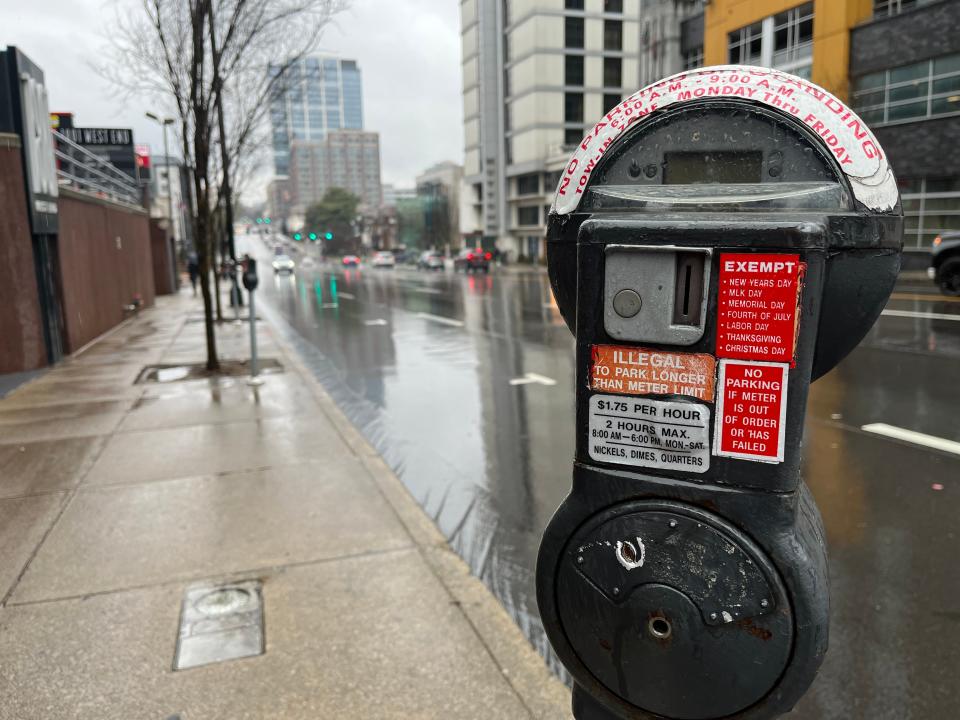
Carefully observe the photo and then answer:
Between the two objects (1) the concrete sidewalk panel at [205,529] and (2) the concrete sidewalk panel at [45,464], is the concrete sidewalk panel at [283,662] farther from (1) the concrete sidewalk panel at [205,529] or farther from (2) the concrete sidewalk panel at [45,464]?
(2) the concrete sidewalk panel at [45,464]

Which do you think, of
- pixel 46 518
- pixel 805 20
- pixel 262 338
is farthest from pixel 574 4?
pixel 46 518

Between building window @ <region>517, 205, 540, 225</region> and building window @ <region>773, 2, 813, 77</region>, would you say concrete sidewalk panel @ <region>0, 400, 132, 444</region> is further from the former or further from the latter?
building window @ <region>517, 205, 540, 225</region>

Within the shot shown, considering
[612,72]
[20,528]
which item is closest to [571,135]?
[612,72]

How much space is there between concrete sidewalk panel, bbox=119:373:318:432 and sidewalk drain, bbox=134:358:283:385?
299mm

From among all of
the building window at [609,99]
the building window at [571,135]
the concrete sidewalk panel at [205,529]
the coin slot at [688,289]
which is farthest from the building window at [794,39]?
the coin slot at [688,289]

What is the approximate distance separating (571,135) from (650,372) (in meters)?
50.8

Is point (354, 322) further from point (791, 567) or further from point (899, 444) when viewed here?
point (791, 567)

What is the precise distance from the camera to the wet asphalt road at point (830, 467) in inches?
113

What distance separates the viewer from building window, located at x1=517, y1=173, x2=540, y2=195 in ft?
163

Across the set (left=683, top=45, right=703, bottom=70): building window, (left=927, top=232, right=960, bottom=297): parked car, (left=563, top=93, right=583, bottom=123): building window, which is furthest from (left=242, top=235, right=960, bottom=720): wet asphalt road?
(left=563, top=93, right=583, bottom=123): building window

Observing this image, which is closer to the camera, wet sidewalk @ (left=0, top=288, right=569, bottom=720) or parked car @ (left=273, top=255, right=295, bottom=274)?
wet sidewalk @ (left=0, top=288, right=569, bottom=720)

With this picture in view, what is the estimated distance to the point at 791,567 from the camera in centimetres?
133

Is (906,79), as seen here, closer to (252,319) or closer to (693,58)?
(693,58)

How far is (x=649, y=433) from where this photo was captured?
137 centimetres
